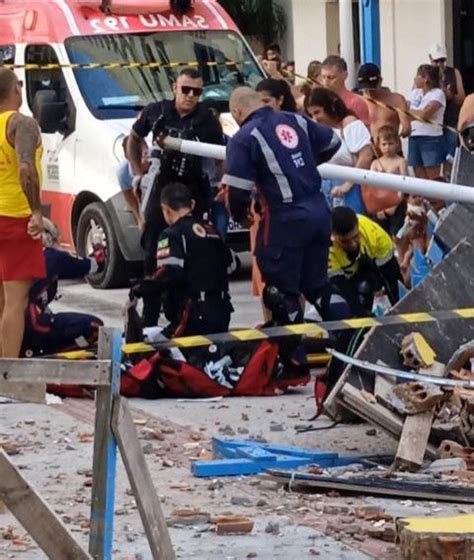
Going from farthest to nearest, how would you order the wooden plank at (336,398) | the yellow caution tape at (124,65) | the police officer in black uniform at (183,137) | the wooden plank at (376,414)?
the yellow caution tape at (124,65) → the police officer in black uniform at (183,137) → the wooden plank at (336,398) → the wooden plank at (376,414)

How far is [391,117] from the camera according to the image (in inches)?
546

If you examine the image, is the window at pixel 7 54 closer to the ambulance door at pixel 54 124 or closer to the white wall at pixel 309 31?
the ambulance door at pixel 54 124

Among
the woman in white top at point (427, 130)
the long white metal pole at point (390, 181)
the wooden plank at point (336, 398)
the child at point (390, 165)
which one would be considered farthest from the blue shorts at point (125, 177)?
the wooden plank at point (336, 398)

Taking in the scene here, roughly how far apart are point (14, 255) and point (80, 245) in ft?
17.4

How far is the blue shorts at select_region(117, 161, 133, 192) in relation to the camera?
13.4m

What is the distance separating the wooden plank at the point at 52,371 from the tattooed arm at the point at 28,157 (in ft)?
13.4

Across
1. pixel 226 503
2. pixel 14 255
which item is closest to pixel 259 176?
pixel 14 255

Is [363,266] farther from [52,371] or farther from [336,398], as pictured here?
[52,371]

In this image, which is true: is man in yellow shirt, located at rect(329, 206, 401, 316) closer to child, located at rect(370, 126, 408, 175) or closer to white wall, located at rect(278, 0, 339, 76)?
child, located at rect(370, 126, 408, 175)

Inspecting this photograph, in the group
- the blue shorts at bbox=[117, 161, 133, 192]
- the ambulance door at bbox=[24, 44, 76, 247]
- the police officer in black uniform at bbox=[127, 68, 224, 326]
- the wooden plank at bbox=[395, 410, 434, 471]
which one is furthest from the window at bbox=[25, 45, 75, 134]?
the wooden plank at bbox=[395, 410, 434, 471]

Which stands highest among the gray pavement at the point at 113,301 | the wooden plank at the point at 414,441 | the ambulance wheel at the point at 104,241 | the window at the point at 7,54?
the window at the point at 7,54

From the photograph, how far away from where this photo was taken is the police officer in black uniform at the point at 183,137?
11.9 metres

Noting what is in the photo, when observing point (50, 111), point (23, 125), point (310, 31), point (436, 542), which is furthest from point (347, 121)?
point (310, 31)

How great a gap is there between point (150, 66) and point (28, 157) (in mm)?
5628
